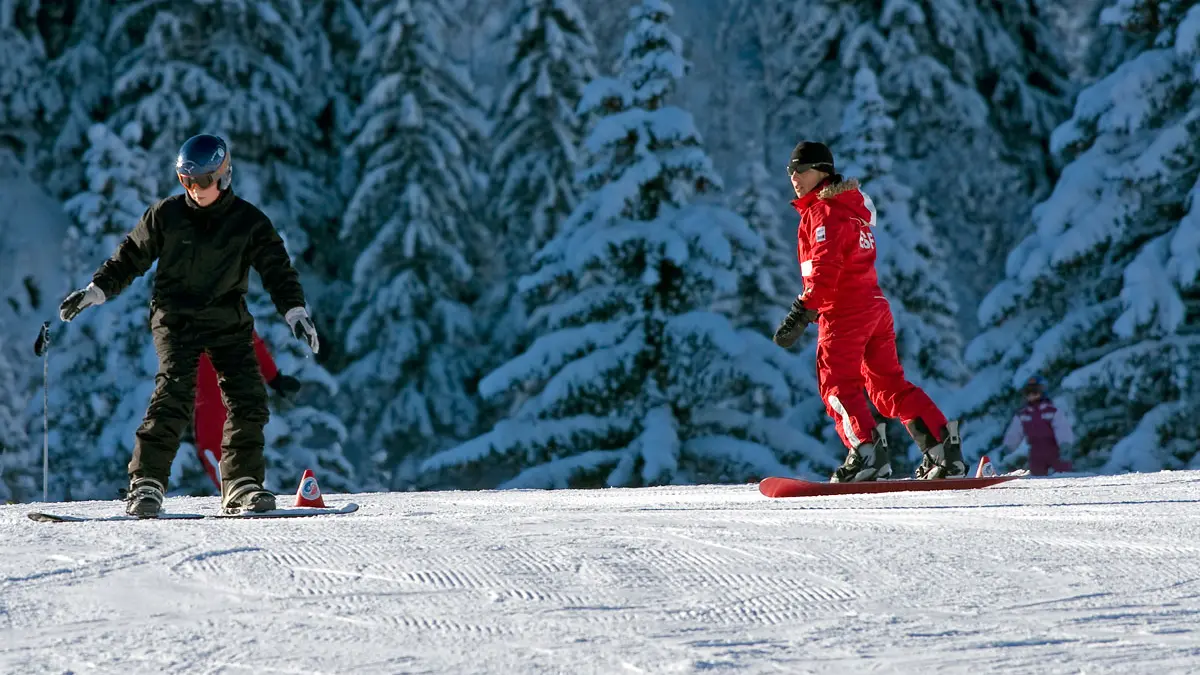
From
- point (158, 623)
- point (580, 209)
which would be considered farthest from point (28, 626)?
point (580, 209)

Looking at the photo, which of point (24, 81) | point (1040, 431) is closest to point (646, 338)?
point (1040, 431)

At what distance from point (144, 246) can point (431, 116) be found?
80.0ft

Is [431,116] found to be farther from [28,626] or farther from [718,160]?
[28,626]

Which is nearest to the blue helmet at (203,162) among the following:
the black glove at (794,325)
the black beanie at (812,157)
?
the black glove at (794,325)

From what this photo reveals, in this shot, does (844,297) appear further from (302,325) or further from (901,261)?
(901,261)

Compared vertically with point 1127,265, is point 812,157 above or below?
below

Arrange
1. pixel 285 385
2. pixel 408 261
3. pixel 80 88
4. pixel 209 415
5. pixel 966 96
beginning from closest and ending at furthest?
pixel 285 385 < pixel 209 415 < pixel 408 261 < pixel 80 88 < pixel 966 96

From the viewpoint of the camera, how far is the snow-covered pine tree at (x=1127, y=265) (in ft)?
62.1

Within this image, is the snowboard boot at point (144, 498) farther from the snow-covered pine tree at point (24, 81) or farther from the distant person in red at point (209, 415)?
the snow-covered pine tree at point (24, 81)

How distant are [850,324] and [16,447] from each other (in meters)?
22.9

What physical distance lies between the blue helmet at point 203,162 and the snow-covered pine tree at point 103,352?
14.1m

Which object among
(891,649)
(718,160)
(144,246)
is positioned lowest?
(891,649)

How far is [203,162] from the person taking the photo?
671 cm

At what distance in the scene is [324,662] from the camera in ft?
11.9
